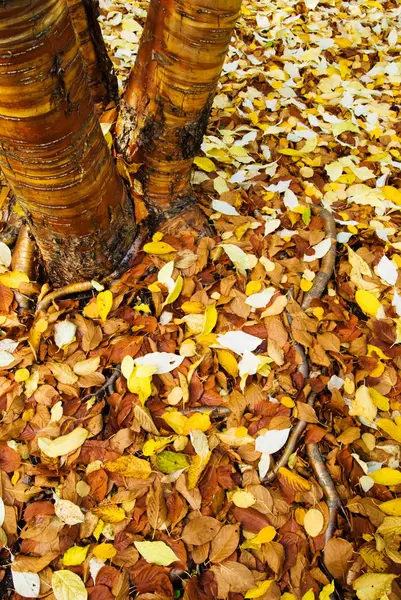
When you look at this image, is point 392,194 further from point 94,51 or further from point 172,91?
point 94,51

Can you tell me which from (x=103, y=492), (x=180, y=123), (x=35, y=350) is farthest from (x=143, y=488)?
(x=180, y=123)

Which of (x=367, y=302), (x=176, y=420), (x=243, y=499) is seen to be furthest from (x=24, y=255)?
(x=367, y=302)

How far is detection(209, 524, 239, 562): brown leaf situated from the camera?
1.25 meters

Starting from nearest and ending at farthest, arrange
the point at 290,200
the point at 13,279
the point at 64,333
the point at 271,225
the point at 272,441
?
the point at 272,441 < the point at 64,333 < the point at 13,279 < the point at 271,225 < the point at 290,200

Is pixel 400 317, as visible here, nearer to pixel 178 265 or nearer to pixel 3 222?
pixel 178 265

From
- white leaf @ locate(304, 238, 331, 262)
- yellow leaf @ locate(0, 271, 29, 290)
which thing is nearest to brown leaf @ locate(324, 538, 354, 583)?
white leaf @ locate(304, 238, 331, 262)

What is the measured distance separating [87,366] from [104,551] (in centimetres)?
58

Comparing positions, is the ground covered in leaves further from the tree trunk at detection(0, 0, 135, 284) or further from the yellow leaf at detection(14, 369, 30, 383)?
the tree trunk at detection(0, 0, 135, 284)

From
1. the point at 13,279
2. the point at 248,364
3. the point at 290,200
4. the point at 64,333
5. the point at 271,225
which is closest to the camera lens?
the point at 248,364

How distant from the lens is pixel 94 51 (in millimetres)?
1787

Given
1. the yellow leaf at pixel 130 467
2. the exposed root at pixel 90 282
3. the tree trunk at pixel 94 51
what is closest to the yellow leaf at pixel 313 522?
the yellow leaf at pixel 130 467

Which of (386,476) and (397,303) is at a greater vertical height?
(397,303)

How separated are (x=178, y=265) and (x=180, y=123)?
0.52m

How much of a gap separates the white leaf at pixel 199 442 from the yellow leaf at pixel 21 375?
620mm
